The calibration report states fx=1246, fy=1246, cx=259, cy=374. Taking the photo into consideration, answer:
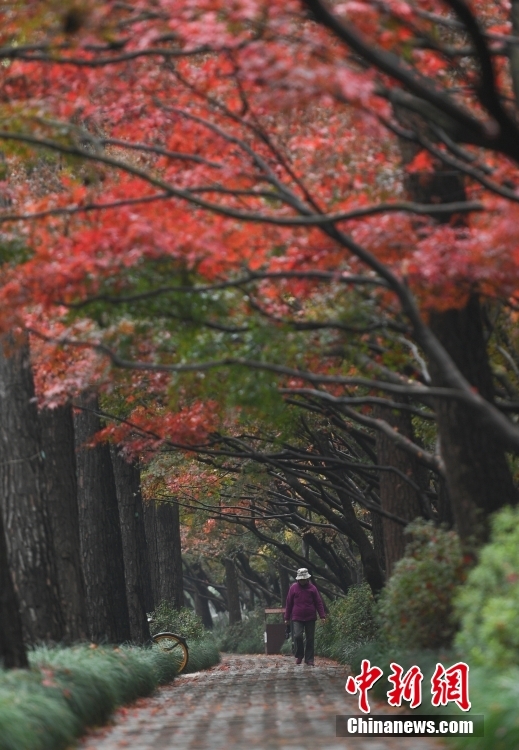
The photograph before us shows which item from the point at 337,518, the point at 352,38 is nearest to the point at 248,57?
the point at 352,38

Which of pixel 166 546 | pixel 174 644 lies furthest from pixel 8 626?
pixel 166 546

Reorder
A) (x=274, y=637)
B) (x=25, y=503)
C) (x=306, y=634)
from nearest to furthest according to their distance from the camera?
(x=25, y=503)
(x=306, y=634)
(x=274, y=637)

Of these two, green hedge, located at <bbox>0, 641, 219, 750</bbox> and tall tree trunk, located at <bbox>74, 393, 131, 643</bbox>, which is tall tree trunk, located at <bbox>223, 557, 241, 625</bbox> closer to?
tall tree trunk, located at <bbox>74, 393, 131, 643</bbox>

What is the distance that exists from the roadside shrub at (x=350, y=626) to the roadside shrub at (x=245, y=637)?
1616 centimetres

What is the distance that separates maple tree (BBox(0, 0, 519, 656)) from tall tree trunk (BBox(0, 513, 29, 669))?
7.22 feet

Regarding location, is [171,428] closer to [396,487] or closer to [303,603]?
[396,487]

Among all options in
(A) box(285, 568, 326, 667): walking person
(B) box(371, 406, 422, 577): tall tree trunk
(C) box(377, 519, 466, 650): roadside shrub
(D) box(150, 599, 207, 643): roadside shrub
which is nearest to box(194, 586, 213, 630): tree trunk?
(D) box(150, 599, 207, 643): roadside shrub

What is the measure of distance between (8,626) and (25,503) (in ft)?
9.08

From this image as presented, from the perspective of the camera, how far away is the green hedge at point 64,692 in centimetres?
903

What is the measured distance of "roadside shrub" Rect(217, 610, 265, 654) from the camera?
4857cm

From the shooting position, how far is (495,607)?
820 cm

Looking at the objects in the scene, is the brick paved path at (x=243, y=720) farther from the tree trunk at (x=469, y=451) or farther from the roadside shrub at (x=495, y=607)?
Answer: the tree trunk at (x=469, y=451)

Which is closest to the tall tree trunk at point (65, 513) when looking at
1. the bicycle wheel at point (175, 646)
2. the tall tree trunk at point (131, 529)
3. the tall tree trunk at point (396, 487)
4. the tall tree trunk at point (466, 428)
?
the tall tree trunk at point (396, 487)

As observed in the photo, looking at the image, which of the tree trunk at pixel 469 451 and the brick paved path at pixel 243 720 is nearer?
the brick paved path at pixel 243 720
